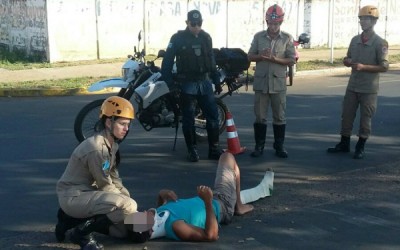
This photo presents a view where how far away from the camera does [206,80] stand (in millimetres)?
8422

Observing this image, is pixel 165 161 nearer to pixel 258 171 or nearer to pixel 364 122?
pixel 258 171

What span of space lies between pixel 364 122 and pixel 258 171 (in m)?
1.61

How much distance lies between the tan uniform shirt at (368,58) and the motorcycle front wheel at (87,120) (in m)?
3.22

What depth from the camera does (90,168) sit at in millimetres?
5266

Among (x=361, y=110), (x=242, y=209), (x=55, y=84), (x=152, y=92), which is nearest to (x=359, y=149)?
(x=361, y=110)

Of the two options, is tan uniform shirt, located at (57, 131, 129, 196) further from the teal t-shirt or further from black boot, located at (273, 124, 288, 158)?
black boot, located at (273, 124, 288, 158)

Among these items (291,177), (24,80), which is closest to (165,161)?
Answer: (291,177)

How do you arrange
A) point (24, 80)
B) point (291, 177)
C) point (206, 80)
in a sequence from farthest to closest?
point (24, 80), point (206, 80), point (291, 177)

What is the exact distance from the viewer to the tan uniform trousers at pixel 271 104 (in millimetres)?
8492

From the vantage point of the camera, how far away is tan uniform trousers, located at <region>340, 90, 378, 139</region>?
8516mm

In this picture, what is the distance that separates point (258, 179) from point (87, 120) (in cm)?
255

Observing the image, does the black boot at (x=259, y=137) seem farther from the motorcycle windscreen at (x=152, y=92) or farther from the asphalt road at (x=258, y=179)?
the motorcycle windscreen at (x=152, y=92)

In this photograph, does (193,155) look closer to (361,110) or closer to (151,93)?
(151,93)

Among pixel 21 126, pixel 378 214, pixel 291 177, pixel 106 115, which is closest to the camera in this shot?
pixel 106 115
